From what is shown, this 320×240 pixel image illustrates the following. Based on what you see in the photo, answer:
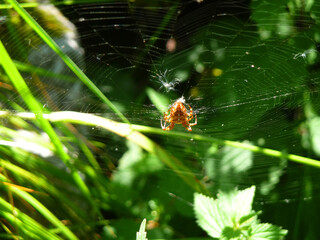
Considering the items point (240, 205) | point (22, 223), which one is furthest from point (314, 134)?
point (22, 223)

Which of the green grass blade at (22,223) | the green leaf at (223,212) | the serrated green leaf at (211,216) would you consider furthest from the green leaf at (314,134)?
the green grass blade at (22,223)

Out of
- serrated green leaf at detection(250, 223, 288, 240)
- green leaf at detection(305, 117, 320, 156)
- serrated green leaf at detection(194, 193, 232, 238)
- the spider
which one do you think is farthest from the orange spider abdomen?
serrated green leaf at detection(250, 223, 288, 240)

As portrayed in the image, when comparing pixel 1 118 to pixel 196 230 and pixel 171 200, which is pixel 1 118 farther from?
pixel 196 230

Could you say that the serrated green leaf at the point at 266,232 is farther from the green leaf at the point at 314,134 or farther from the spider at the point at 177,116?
the spider at the point at 177,116

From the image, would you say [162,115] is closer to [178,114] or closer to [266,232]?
[178,114]

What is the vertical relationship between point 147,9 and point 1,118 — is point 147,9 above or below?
above

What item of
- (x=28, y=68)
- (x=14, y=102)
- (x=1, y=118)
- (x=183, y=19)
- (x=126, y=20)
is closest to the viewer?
(x=1, y=118)

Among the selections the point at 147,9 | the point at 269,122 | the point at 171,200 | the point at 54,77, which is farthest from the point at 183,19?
the point at 171,200
